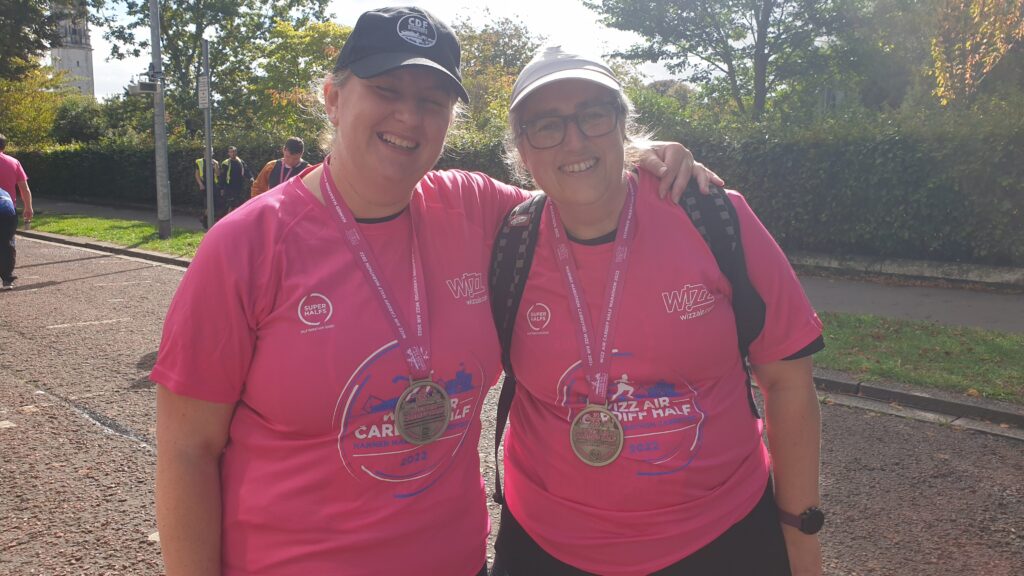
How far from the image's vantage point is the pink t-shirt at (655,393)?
1828 millimetres

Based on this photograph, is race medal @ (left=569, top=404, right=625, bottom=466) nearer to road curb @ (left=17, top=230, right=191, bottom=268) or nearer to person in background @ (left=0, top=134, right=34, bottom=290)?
person in background @ (left=0, top=134, right=34, bottom=290)

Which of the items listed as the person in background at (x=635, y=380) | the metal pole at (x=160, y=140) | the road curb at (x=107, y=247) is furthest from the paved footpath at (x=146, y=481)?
the metal pole at (x=160, y=140)

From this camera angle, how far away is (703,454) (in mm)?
1854

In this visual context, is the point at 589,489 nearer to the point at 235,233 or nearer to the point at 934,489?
the point at 235,233

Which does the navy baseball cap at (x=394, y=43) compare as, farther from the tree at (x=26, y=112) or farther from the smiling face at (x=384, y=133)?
the tree at (x=26, y=112)

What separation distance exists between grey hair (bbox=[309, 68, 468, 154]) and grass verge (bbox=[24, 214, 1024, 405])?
514 centimetres

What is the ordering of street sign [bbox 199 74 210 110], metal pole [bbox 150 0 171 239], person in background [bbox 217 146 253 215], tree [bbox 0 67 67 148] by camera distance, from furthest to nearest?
1. tree [bbox 0 67 67 148]
2. person in background [bbox 217 146 253 215]
3. metal pole [bbox 150 0 171 239]
4. street sign [bbox 199 74 210 110]

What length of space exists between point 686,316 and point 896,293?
9.17 m

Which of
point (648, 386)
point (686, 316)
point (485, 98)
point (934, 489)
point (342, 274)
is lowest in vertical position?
point (934, 489)

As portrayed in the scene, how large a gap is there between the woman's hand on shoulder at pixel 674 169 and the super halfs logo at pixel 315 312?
0.93 meters

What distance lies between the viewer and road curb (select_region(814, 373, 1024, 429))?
5.32 metres

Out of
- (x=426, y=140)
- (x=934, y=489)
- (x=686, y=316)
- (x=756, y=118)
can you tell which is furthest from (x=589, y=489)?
(x=756, y=118)

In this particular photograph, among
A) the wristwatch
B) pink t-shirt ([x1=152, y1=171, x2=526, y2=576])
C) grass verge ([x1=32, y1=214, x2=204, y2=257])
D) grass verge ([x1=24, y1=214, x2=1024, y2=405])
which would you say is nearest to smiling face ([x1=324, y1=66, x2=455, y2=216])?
pink t-shirt ([x1=152, y1=171, x2=526, y2=576])

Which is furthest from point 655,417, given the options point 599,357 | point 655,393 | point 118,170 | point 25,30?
point 25,30
